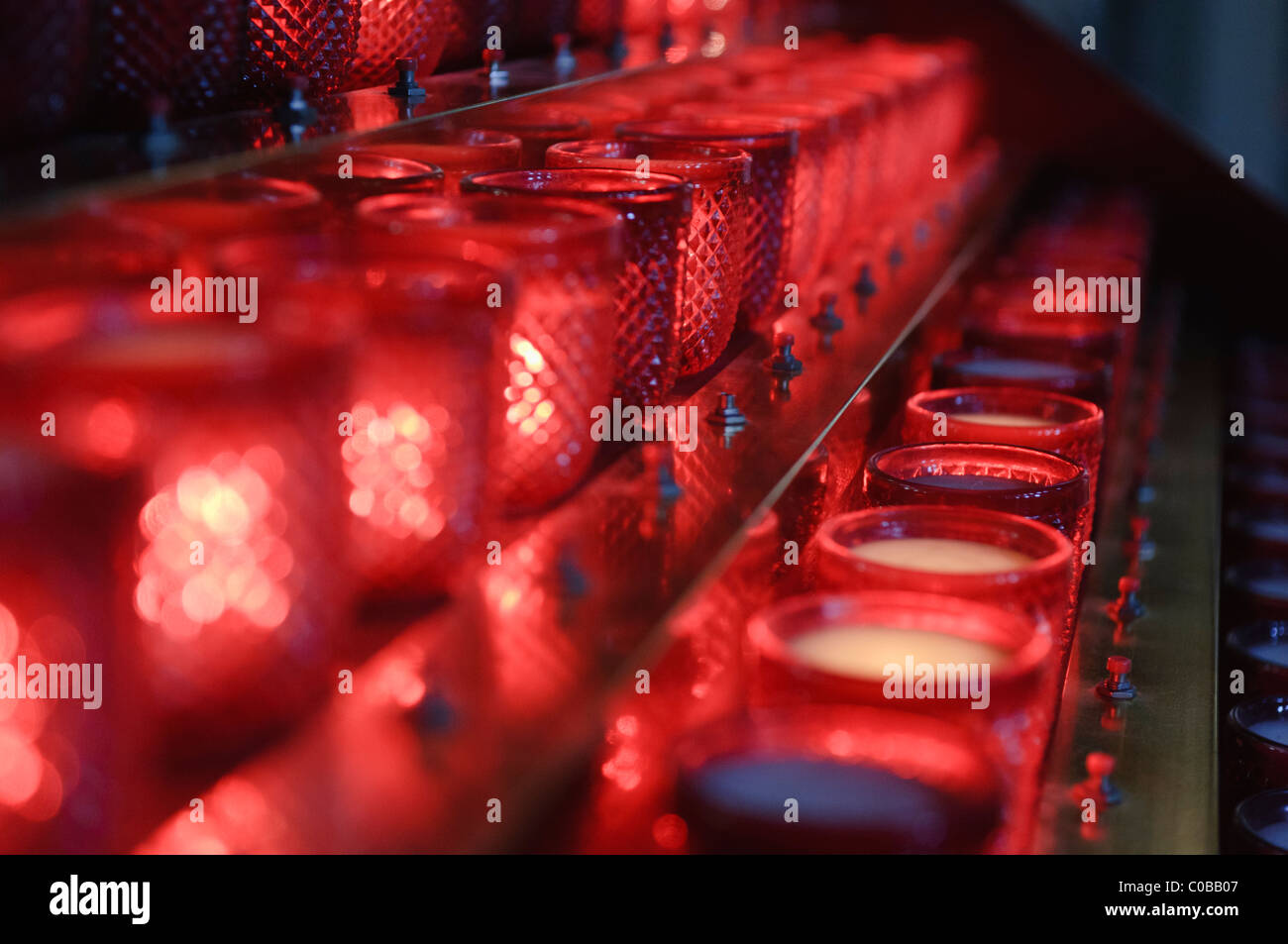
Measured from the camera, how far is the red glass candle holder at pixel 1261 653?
1.73 metres

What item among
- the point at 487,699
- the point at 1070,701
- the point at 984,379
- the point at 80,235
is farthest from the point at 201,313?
the point at 984,379

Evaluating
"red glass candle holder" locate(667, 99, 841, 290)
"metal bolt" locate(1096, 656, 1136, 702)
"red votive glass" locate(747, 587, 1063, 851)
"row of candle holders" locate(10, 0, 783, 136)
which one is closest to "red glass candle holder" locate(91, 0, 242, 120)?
"row of candle holders" locate(10, 0, 783, 136)

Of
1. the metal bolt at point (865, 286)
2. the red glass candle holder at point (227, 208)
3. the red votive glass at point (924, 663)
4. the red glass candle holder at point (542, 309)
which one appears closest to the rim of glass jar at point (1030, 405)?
the metal bolt at point (865, 286)

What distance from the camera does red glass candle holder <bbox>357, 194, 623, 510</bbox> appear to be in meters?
0.77

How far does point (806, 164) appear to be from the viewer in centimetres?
145

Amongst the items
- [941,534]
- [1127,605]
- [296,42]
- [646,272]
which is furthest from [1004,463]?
[296,42]

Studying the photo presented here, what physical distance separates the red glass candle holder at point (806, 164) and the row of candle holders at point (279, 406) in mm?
352

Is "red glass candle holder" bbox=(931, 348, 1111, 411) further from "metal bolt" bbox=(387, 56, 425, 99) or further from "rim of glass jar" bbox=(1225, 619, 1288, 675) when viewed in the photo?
"metal bolt" bbox=(387, 56, 425, 99)

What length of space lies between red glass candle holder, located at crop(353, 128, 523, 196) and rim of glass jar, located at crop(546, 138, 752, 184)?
0.04 meters

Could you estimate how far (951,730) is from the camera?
2.32ft

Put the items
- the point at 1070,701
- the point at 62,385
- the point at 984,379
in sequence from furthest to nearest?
the point at 984,379 < the point at 1070,701 < the point at 62,385

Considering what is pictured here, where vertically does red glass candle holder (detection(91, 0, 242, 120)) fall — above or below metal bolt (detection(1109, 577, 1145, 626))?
above
